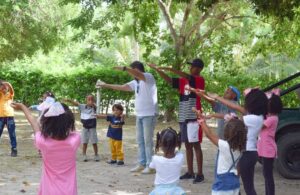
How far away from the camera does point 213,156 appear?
1088cm

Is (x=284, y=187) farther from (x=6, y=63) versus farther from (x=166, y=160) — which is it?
(x=6, y=63)

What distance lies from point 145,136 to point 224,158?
3.60m

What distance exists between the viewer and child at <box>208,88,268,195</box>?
5.38 m

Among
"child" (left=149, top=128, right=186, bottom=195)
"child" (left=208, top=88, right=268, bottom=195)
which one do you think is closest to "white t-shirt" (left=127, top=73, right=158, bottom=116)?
"child" (left=208, top=88, right=268, bottom=195)

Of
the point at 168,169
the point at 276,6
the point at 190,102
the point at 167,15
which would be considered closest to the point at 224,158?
the point at 168,169

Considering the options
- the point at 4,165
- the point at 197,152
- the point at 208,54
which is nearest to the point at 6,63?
the point at 208,54

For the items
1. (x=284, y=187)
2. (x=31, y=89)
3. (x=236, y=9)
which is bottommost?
(x=284, y=187)

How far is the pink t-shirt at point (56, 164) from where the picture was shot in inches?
174

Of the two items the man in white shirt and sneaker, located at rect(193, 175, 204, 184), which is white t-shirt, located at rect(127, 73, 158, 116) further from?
sneaker, located at rect(193, 175, 204, 184)

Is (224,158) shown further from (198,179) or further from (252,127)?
(198,179)

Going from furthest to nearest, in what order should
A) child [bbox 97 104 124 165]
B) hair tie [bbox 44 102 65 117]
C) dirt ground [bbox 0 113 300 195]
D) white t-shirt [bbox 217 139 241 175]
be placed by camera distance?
child [bbox 97 104 124 165], dirt ground [bbox 0 113 300 195], white t-shirt [bbox 217 139 241 175], hair tie [bbox 44 102 65 117]

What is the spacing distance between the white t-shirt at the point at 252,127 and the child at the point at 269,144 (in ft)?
2.59

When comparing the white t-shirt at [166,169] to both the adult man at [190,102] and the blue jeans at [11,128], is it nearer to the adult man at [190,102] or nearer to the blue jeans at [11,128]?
the adult man at [190,102]

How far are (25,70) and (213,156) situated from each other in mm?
12619
